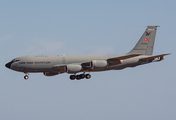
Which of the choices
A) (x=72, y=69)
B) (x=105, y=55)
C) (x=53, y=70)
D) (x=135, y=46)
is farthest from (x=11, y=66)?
(x=135, y=46)

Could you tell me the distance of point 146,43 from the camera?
68.2 metres

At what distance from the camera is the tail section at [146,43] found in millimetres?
67750

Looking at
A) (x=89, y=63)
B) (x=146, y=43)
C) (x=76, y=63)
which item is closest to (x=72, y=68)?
(x=76, y=63)

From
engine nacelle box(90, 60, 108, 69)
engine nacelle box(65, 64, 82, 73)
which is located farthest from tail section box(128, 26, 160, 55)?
engine nacelle box(65, 64, 82, 73)

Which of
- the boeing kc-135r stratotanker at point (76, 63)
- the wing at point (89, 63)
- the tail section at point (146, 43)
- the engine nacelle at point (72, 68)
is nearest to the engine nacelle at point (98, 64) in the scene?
the boeing kc-135r stratotanker at point (76, 63)

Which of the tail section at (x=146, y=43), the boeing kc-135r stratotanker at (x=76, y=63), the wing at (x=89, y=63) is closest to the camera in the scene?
the boeing kc-135r stratotanker at (x=76, y=63)

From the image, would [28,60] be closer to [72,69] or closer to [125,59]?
[72,69]

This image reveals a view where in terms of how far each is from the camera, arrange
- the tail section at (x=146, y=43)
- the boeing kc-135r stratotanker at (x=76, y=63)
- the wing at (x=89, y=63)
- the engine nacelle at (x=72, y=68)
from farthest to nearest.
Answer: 1. the tail section at (x=146, y=43)
2. the wing at (x=89, y=63)
3. the boeing kc-135r stratotanker at (x=76, y=63)
4. the engine nacelle at (x=72, y=68)

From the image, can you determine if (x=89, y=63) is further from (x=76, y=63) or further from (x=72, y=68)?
(x=72, y=68)

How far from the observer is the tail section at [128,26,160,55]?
222 feet

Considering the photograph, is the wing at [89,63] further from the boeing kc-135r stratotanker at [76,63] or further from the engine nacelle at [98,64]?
the engine nacelle at [98,64]

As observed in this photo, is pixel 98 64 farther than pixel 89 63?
No

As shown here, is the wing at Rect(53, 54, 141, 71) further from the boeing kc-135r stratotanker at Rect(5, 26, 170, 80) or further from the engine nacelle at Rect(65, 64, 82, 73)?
the engine nacelle at Rect(65, 64, 82, 73)

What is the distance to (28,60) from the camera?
202 feet
